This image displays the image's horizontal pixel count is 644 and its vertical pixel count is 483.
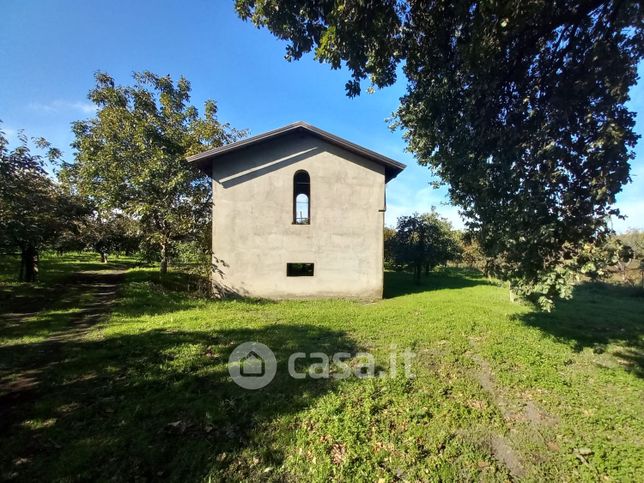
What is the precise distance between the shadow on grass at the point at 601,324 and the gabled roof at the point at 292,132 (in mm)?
7081

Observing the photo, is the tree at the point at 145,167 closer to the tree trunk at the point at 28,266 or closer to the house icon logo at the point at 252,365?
the tree trunk at the point at 28,266

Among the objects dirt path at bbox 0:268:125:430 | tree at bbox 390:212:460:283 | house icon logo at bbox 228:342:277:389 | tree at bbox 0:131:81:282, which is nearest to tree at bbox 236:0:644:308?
house icon logo at bbox 228:342:277:389

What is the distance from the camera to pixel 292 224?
11328 mm

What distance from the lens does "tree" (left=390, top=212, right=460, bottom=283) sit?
17.2 meters

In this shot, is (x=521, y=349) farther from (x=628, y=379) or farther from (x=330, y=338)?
(x=330, y=338)

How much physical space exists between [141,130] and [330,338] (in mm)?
14245

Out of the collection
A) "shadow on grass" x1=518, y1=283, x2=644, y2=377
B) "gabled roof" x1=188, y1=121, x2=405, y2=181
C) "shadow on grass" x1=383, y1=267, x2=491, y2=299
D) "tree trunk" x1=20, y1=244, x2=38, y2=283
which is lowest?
"shadow on grass" x1=518, y1=283, x2=644, y2=377

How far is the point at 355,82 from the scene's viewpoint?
Result: 18.6 feet

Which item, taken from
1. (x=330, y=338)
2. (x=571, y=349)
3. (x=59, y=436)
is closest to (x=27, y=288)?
(x=59, y=436)

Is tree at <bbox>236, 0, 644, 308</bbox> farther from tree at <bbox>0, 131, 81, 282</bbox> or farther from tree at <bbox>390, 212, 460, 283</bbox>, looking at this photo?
tree at <bbox>390, 212, 460, 283</bbox>

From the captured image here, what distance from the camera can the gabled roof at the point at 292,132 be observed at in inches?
426

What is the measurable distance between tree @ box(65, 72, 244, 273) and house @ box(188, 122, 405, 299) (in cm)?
349

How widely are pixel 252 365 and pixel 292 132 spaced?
889 cm

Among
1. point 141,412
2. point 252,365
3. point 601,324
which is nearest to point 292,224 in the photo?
point 252,365
